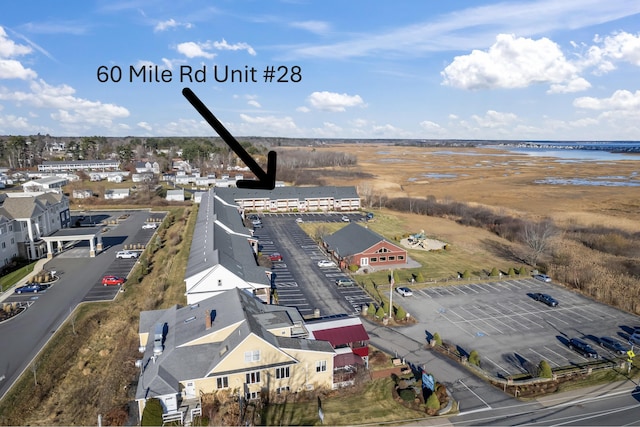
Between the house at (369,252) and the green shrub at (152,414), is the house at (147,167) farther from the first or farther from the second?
the green shrub at (152,414)

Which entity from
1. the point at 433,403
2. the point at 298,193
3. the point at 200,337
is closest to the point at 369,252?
the point at 433,403

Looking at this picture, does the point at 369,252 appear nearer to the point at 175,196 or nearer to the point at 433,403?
the point at 433,403

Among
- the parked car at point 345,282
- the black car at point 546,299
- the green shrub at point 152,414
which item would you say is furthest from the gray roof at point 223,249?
the black car at point 546,299

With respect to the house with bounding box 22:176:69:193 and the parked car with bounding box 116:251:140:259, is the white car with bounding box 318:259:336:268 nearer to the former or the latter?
the parked car with bounding box 116:251:140:259

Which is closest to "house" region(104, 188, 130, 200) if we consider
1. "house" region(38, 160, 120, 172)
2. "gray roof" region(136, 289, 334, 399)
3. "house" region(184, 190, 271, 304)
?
"house" region(38, 160, 120, 172)

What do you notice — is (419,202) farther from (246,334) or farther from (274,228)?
(246,334)

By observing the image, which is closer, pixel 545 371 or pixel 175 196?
pixel 545 371
